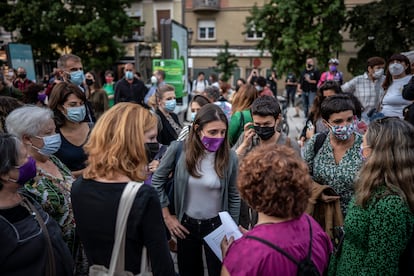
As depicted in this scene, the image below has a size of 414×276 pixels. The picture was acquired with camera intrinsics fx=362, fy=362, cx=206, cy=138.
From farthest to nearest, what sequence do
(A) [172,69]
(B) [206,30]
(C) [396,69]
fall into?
(B) [206,30] → (A) [172,69] → (C) [396,69]

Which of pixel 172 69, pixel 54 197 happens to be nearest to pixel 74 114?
pixel 54 197

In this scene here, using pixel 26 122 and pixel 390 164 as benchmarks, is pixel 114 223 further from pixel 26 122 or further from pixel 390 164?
pixel 390 164

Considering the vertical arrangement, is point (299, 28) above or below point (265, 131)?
above

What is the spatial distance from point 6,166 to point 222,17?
26865 millimetres

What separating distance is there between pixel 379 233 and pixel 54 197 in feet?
6.20

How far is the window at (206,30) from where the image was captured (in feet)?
89.5

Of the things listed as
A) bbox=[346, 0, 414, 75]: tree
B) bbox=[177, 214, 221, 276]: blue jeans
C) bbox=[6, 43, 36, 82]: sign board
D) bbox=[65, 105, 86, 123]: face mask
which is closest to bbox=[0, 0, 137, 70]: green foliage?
bbox=[6, 43, 36, 82]: sign board

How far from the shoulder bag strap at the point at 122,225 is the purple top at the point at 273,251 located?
0.51m

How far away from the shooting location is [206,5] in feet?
86.4

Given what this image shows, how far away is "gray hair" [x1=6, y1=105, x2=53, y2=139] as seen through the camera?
96.7 inches

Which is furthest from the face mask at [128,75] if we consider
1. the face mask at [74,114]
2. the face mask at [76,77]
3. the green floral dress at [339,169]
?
the green floral dress at [339,169]

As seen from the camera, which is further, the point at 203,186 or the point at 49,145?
the point at 203,186

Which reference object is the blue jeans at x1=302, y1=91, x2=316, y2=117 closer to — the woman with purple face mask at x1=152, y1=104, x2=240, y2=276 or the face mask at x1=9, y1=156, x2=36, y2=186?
the woman with purple face mask at x1=152, y1=104, x2=240, y2=276

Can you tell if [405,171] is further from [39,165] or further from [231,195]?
[39,165]
